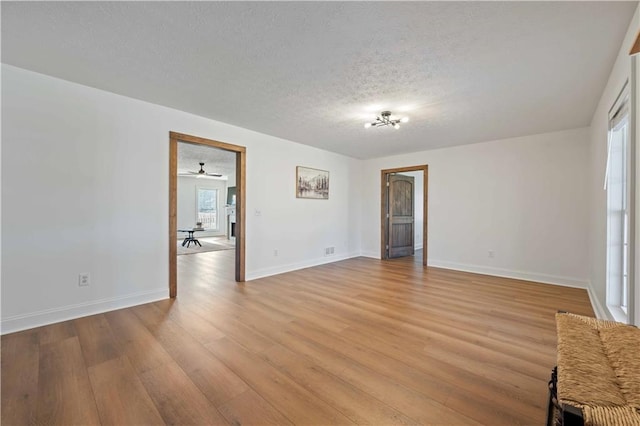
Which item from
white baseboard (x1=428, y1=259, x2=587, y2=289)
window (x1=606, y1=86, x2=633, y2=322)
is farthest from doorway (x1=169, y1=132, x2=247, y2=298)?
window (x1=606, y1=86, x2=633, y2=322)

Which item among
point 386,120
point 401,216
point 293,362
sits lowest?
point 293,362

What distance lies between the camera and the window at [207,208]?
10.6 meters

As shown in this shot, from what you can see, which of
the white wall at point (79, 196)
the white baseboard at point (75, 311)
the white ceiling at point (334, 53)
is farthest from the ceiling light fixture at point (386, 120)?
the white baseboard at point (75, 311)

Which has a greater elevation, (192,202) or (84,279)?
(192,202)

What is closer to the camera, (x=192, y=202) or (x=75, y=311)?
(x=75, y=311)

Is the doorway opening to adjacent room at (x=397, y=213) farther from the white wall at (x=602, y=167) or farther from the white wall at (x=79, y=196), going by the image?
the white wall at (x=79, y=196)

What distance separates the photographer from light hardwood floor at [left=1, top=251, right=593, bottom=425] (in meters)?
1.46

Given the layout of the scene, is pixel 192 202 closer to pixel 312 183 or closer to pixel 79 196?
pixel 312 183

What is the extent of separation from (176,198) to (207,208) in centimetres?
810

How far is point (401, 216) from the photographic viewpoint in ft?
21.6

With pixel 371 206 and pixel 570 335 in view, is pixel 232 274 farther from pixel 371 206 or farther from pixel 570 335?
pixel 570 335

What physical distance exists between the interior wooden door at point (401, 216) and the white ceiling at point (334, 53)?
9.92 ft

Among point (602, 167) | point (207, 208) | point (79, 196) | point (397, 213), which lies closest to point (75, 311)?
point (79, 196)

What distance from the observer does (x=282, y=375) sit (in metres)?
1.77
